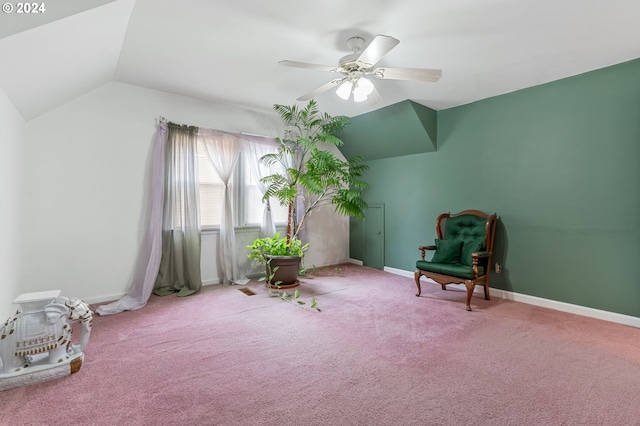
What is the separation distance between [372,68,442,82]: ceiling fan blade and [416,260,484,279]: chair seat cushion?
1984 mm

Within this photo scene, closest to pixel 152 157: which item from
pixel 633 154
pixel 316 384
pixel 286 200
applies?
pixel 286 200

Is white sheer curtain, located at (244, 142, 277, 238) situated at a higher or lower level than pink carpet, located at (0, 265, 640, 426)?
higher

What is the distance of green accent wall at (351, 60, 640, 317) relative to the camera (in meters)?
2.73

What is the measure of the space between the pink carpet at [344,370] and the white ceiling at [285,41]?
2015 mm

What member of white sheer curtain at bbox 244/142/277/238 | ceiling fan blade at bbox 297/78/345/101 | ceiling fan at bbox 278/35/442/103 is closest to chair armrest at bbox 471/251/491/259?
ceiling fan at bbox 278/35/442/103

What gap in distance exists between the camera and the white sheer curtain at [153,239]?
3.27 metres

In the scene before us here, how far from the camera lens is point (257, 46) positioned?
98.0 inches

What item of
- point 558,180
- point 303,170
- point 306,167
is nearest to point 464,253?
point 558,180

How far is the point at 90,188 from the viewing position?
3.12 meters

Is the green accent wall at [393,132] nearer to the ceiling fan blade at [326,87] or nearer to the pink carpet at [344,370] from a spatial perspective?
the ceiling fan blade at [326,87]

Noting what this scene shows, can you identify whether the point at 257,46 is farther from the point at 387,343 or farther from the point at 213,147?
the point at 387,343

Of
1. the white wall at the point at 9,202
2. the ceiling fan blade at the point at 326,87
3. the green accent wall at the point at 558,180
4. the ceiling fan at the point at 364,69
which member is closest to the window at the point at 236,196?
the white wall at the point at 9,202

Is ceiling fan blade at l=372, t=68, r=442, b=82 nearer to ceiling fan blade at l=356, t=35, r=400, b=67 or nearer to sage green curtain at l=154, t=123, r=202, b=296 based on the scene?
ceiling fan blade at l=356, t=35, r=400, b=67

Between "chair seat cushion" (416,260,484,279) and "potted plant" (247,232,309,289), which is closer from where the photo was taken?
"chair seat cushion" (416,260,484,279)
